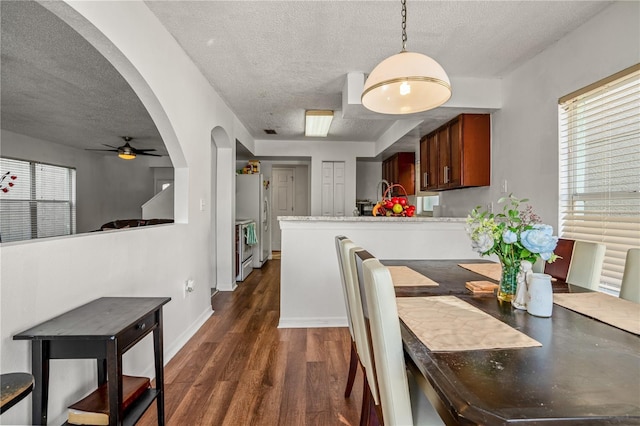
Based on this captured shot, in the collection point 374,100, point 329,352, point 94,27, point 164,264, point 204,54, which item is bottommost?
point 329,352

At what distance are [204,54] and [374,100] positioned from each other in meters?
1.58

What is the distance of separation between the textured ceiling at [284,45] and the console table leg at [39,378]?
189 cm

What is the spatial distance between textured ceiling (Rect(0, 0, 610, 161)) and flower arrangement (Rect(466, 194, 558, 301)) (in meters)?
1.43

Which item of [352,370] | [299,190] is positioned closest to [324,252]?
[352,370]

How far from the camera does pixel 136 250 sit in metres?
1.93

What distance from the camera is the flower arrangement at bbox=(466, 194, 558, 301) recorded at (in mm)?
1233

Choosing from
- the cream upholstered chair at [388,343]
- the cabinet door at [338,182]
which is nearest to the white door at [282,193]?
the cabinet door at [338,182]

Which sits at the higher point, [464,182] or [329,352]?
[464,182]

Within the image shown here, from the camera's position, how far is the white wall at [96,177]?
17.3 feet

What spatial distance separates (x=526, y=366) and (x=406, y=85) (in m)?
1.47

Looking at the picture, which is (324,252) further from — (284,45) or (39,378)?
(39,378)

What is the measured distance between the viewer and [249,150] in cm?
557

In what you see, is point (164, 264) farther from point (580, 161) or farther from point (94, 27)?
point (580, 161)

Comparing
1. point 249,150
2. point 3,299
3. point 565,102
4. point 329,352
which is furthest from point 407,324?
point 249,150
